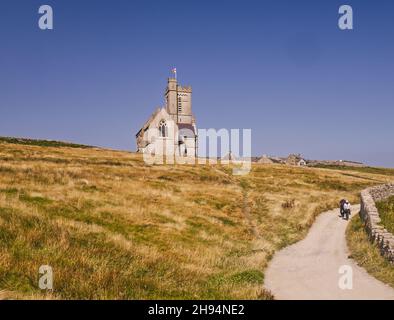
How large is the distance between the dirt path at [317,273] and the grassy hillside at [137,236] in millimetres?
856

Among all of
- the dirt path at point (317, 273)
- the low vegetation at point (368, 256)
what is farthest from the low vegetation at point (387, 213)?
the dirt path at point (317, 273)

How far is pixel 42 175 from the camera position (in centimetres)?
2975

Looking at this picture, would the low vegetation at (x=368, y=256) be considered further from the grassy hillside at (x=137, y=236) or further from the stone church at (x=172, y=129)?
the stone church at (x=172, y=129)

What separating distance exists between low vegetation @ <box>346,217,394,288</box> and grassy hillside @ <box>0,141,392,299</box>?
391cm

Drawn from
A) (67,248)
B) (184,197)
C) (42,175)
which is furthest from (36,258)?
(184,197)

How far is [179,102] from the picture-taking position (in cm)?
10669

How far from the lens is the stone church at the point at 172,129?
85062 millimetres

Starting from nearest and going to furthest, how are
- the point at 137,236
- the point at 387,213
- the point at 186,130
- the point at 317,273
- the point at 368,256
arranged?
1. the point at 317,273
2. the point at 368,256
3. the point at 137,236
4. the point at 387,213
5. the point at 186,130

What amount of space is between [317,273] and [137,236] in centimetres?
869

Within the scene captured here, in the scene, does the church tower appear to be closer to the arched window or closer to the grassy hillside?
the arched window

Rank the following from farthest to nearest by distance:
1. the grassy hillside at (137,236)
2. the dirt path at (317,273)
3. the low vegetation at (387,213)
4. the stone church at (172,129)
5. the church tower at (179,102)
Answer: the church tower at (179,102) → the stone church at (172,129) → the low vegetation at (387,213) → the dirt path at (317,273) → the grassy hillside at (137,236)

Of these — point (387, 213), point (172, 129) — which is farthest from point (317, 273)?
point (172, 129)

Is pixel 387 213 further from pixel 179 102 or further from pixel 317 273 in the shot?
pixel 179 102
